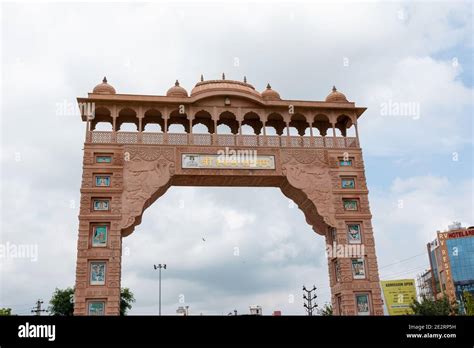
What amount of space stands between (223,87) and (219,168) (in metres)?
3.45

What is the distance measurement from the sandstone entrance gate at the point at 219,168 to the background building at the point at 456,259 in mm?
43750

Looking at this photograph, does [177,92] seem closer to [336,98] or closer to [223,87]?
[223,87]

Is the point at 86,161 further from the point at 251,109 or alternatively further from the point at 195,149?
the point at 251,109

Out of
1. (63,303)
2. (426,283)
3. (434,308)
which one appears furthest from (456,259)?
(63,303)

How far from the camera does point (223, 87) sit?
64.2ft

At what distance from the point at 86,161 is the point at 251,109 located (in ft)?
22.5

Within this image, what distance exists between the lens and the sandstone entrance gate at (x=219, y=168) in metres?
17.6

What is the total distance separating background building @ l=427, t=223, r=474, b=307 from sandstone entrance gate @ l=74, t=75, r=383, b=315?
43.8m

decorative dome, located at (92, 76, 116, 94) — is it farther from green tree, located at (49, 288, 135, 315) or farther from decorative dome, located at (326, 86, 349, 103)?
green tree, located at (49, 288, 135, 315)

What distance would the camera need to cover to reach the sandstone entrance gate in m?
17.6

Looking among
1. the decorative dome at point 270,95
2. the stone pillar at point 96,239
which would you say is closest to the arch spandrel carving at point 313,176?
the decorative dome at point 270,95

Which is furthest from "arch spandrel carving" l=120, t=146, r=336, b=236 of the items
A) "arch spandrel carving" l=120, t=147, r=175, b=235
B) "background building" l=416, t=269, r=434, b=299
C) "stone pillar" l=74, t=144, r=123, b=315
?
"background building" l=416, t=269, r=434, b=299

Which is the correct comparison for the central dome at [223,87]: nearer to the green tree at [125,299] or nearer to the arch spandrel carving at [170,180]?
the arch spandrel carving at [170,180]
